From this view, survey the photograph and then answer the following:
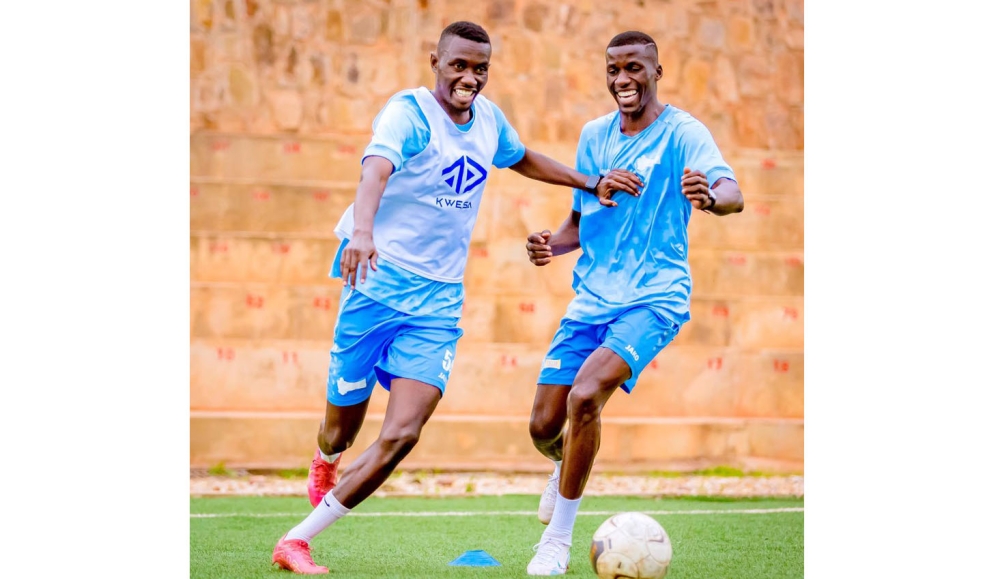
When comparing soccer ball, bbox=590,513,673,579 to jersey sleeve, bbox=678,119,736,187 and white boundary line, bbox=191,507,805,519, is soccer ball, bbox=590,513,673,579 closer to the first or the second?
jersey sleeve, bbox=678,119,736,187

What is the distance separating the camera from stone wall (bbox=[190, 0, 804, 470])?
847 centimetres

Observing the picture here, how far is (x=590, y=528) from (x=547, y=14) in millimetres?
5591

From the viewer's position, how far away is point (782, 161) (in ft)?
33.1

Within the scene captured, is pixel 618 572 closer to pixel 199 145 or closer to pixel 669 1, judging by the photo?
pixel 199 145

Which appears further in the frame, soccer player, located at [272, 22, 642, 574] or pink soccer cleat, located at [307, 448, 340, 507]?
pink soccer cleat, located at [307, 448, 340, 507]

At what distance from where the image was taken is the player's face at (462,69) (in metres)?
4.50

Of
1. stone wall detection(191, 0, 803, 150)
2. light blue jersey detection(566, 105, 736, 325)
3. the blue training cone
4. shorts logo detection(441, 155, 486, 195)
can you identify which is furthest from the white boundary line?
stone wall detection(191, 0, 803, 150)

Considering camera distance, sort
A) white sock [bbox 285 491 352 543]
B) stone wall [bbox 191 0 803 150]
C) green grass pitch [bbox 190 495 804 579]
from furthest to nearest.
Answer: stone wall [bbox 191 0 803 150] → green grass pitch [bbox 190 495 804 579] → white sock [bbox 285 491 352 543]

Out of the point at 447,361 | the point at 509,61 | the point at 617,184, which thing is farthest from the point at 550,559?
the point at 509,61

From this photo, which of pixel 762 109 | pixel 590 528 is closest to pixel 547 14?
pixel 762 109

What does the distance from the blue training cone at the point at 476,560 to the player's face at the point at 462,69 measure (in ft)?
5.92

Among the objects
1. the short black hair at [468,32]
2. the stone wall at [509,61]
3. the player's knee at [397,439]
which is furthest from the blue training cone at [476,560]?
the stone wall at [509,61]

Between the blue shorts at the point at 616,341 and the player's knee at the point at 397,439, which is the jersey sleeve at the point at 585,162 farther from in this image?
the player's knee at the point at 397,439

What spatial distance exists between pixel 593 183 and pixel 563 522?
1363 millimetres
